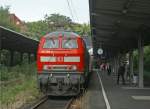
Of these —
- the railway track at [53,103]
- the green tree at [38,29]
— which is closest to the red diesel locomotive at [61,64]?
the railway track at [53,103]

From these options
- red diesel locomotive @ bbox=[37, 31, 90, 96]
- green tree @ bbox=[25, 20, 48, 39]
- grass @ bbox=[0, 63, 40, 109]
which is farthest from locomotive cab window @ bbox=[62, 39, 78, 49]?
green tree @ bbox=[25, 20, 48, 39]

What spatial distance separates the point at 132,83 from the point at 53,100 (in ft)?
37.9

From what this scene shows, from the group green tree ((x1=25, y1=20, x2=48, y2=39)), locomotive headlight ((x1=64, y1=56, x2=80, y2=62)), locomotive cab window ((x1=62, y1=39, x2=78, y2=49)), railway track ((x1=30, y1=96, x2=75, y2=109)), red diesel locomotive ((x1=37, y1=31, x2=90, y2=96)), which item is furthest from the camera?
green tree ((x1=25, y1=20, x2=48, y2=39))

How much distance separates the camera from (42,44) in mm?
23703

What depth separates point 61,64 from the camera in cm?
2294

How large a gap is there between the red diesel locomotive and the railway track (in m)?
0.52

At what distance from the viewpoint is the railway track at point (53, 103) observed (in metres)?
19.0

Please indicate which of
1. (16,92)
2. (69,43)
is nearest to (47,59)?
(69,43)

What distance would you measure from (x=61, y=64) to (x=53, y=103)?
2486mm

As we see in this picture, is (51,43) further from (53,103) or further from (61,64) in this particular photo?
(53,103)

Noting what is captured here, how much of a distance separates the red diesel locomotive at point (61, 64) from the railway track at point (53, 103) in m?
0.52

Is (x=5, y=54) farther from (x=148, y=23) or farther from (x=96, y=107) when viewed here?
(x=96, y=107)

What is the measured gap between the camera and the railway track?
19.0 meters

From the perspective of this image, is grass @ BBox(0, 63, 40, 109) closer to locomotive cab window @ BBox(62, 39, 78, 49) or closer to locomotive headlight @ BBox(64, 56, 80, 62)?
locomotive headlight @ BBox(64, 56, 80, 62)
